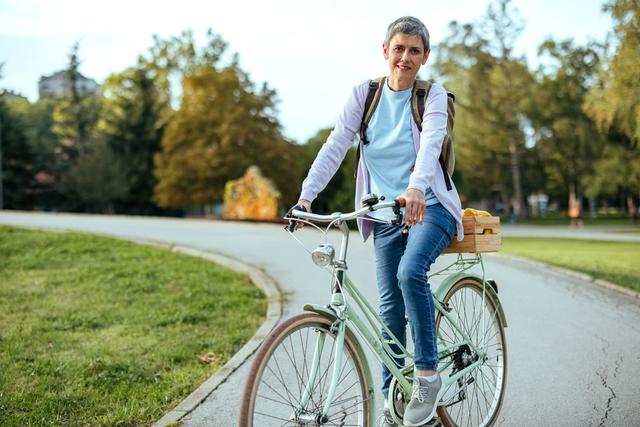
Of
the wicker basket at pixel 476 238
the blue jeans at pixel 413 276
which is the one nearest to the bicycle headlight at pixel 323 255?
the blue jeans at pixel 413 276

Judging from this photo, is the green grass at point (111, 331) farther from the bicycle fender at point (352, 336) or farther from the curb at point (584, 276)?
the curb at point (584, 276)

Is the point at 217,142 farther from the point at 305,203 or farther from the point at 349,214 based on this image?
the point at 349,214

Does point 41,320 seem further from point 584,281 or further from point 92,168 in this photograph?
point 92,168

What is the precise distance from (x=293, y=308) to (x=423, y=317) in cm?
450

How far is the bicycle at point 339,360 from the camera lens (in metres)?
2.74

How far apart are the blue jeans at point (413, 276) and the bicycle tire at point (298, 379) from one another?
395 mm

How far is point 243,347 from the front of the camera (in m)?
5.92

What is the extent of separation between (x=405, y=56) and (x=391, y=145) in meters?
0.41

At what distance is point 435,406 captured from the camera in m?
3.30

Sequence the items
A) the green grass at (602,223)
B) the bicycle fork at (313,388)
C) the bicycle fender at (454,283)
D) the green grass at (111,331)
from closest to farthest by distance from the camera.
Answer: the bicycle fork at (313,388)
the bicycle fender at (454,283)
the green grass at (111,331)
the green grass at (602,223)

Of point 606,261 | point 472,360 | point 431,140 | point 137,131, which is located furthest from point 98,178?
point 431,140

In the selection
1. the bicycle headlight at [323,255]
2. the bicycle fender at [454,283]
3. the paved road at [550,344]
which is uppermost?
the bicycle headlight at [323,255]

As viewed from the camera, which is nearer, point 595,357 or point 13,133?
point 595,357

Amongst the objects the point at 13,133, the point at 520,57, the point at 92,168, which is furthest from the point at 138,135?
the point at 520,57
